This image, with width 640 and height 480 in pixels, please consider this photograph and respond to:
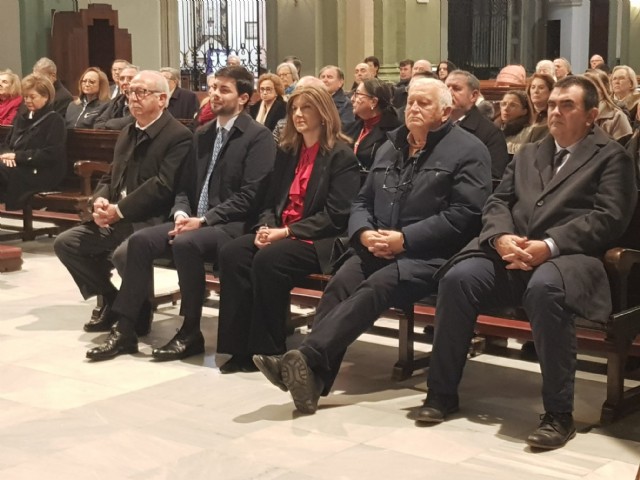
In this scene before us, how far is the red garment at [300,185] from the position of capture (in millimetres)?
5957

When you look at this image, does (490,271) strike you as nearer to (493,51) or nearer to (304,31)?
(304,31)

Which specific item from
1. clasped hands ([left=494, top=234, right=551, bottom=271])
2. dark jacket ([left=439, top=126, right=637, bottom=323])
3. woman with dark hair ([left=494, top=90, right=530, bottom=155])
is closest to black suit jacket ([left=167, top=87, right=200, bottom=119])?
woman with dark hair ([left=494, top=90, right=530, bottom=155])

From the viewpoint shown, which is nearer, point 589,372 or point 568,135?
point 568,135

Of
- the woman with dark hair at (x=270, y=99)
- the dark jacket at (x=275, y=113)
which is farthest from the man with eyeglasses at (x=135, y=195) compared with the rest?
the woman with dark hair at (x=270, y=99)

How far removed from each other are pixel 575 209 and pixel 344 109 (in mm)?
5371

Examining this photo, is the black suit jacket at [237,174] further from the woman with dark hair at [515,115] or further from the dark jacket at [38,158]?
the dark jacket at [38,158]

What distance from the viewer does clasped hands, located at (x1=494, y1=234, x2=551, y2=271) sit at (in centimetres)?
483

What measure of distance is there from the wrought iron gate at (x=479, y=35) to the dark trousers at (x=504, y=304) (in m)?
18.6

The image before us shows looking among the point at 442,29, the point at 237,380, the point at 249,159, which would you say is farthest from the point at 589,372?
the point at 442,29

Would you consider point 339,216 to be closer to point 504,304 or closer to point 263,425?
point 504,304

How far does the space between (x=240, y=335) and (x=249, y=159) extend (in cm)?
101

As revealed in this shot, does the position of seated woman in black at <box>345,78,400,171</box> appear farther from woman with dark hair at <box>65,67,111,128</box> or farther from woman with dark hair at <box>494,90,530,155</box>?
woman with dark hair at <box>65,67,111,128</box>

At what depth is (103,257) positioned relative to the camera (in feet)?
21.9

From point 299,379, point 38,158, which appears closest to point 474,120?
point 299,379
